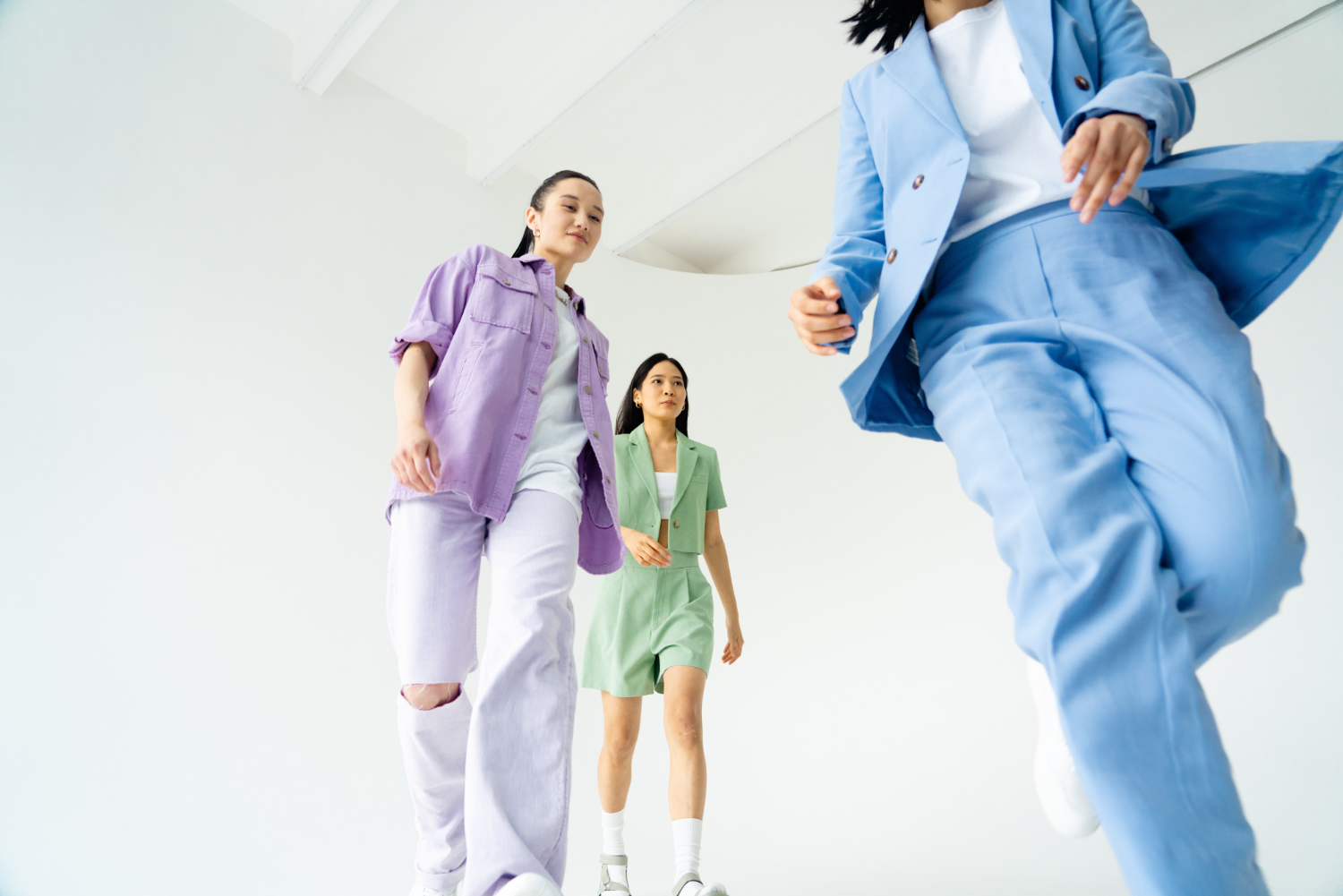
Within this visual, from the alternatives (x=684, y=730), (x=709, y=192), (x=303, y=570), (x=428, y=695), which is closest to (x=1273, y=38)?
(x=709, y=192)

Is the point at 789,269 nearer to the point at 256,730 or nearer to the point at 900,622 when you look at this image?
the point at 900,622

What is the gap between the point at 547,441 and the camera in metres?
1.50

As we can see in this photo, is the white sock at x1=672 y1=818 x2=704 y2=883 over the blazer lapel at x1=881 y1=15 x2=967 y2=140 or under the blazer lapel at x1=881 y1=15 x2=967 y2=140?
under

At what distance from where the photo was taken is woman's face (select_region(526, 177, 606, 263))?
5.67 ft

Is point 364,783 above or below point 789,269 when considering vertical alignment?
below

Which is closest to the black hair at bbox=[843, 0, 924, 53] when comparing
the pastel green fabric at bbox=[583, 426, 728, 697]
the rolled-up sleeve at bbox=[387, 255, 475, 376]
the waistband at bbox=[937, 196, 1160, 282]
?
the waistband at bbox=[937, 196, 1160, 282]

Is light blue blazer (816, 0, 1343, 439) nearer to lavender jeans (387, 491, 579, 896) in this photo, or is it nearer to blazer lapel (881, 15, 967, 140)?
blazer lapel (881, 15, 967, 140)

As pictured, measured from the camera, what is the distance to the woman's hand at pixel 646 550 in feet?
7.45

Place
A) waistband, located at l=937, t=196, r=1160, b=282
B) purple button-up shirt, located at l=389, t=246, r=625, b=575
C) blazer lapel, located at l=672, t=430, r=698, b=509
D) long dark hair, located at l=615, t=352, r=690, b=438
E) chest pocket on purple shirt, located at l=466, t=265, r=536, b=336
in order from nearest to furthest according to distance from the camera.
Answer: waistband, located at l=937, t=196, r=1160, b=282
purple button-up shirt, located at l=389, t=246, r=625, b=575
chest pocket on purple shirt, located at l=466, t=265, r=536, b=336
blazer lapel, located at l=672, t=430, r=698, b=509
long dark hair, located at l=615, t=352, r=690, b=438

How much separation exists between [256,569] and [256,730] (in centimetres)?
47

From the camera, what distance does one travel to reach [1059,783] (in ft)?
2.85

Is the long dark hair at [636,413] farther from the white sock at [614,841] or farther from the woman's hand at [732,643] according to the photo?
the white sock at [614,841]

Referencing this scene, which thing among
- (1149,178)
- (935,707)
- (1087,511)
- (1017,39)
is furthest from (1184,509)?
(935,707)

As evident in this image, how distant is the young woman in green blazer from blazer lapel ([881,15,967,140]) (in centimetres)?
139
